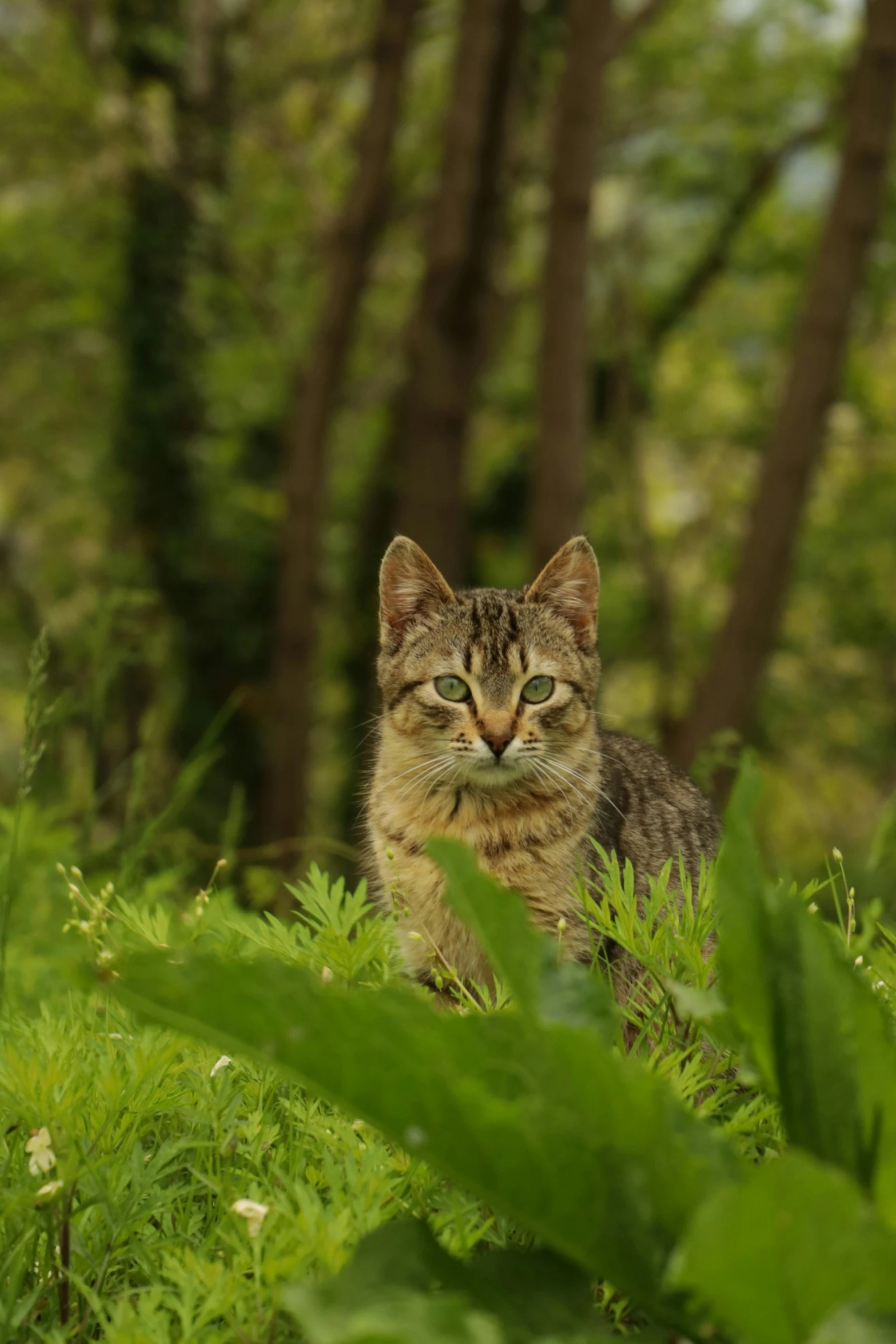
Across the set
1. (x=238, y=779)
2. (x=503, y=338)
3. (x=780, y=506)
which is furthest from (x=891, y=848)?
(x=503, y=338)

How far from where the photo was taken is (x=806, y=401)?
26.5 feet

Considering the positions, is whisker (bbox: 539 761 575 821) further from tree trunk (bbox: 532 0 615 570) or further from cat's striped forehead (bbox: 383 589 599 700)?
tree trunk (bbox: 532 0 615 570)

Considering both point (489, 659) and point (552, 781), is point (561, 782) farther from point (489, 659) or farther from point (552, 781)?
point (489, 659)

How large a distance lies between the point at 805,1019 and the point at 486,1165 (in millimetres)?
434

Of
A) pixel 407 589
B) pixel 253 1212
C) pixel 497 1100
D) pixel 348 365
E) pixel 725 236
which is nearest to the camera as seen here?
pixel 497 1100

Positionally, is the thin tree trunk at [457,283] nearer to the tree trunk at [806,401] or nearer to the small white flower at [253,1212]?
the tree trunk at [806,401]

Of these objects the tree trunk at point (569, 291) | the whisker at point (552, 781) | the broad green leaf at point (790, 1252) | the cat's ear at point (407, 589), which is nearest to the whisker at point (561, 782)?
the whisker at point (552, 781)

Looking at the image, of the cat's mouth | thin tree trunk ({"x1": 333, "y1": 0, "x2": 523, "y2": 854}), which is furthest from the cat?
thin tree trunk ({"x1": 333, "y1": 0, "x2": 523, "y2": 854})

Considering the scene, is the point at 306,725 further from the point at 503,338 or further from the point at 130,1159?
the point at 130,1159

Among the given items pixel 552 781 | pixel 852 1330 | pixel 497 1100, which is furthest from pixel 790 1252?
pixel 552 781

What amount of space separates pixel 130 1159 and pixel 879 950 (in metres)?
1.36

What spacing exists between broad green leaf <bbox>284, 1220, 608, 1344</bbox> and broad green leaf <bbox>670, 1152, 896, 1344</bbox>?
16 centimetres

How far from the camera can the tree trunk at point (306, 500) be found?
11688 mm

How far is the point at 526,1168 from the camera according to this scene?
1365 mm
